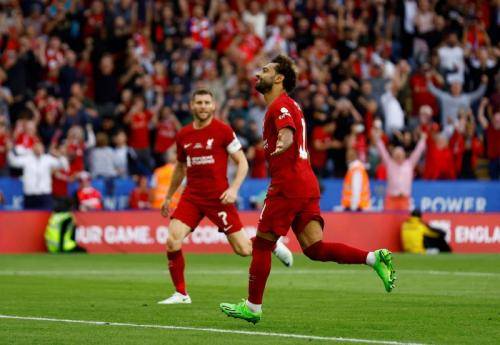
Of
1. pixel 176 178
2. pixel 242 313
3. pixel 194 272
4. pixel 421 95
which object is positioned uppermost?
pixel 421 95

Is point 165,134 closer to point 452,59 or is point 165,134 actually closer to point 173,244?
point 452,59

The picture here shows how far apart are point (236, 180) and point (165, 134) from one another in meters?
14.0

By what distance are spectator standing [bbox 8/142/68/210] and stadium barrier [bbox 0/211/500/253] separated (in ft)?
2.94

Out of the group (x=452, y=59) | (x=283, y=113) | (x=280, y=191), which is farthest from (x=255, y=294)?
(x=452, y=59)

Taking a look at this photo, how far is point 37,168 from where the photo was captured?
1061 inches

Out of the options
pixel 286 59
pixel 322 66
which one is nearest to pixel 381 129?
pixel 322 66

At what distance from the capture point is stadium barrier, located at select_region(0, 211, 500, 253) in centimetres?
2638

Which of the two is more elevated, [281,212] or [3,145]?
[3,145]

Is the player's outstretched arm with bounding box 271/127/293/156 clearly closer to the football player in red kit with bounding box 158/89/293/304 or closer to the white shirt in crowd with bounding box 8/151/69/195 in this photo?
the football player in red kit with bounding box 158/89/293/304

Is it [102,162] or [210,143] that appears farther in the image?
[102,162]

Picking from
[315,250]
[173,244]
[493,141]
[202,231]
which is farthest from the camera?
[493,141]

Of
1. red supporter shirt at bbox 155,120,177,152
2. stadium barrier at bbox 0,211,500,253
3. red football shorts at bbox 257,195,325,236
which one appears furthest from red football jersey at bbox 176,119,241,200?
red supporter shirt at bbox 155,120,177,152

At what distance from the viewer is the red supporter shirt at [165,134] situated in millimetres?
29172

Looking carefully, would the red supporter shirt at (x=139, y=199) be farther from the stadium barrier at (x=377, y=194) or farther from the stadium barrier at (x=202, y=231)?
the stadium barrier at (x=202, y=231)
